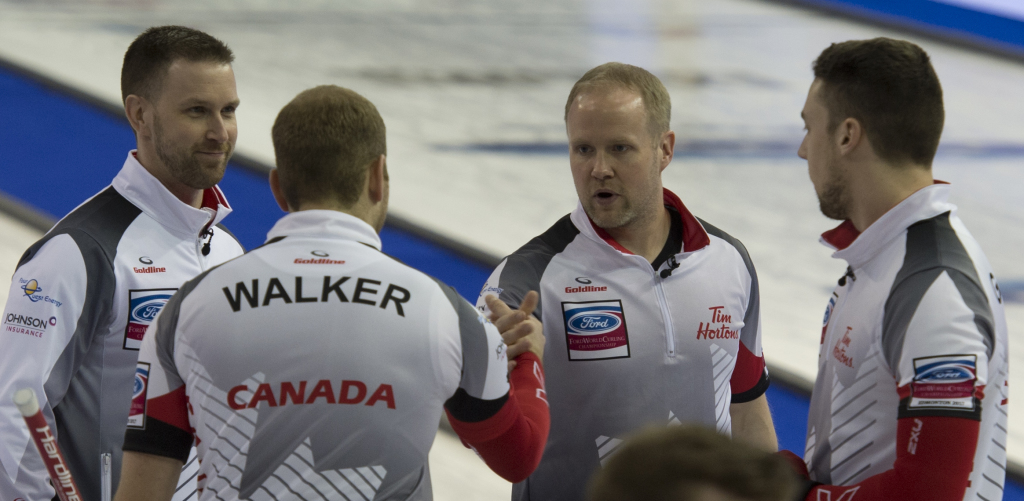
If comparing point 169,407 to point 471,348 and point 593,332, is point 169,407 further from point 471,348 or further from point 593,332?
point 593,332

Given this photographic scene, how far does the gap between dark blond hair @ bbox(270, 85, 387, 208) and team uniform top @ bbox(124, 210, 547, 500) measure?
64mm

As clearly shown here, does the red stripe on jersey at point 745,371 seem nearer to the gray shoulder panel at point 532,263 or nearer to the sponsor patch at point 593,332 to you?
the sponsor patch at point 593,332

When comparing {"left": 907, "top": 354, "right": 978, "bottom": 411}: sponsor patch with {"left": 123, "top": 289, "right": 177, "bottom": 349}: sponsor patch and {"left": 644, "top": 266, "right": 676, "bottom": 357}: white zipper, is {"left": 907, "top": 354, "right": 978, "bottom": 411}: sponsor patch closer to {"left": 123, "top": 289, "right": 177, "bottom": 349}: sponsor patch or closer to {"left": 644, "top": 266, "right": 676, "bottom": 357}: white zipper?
{"left": 644, "top": 266, "right": 676, "bottom": 357}: white zipper

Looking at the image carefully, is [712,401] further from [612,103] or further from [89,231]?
[89,231]

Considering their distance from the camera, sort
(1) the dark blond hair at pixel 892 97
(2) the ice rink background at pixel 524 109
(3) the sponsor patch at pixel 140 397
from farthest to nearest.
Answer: (2) the ice rink background at pixel 524 109 → (1) the dark blond hair at pixel 892 97 → (3) the sponsor patch at pixel 140 397

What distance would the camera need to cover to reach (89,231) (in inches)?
107

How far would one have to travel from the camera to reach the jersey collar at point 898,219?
2348 millimetres

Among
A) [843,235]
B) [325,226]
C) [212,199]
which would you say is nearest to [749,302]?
[843,235]

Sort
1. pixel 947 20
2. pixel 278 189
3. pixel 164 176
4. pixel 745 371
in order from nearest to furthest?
pixel 278 189, pixel 164 176, pixel 745 371, pixel 947 20

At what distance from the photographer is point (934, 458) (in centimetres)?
213

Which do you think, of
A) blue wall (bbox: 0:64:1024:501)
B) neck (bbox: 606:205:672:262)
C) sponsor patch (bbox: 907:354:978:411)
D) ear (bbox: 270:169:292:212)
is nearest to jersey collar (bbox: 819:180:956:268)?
sponsor patch (bbox: 907:354:978:411)

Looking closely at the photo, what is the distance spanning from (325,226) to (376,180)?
0.16 metres

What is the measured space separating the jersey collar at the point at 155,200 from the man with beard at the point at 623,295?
88cm

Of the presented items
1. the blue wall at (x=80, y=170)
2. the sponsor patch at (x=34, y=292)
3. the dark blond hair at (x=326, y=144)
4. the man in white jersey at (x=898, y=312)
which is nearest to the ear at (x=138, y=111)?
the sponsor patch at (x=34, y=292)
